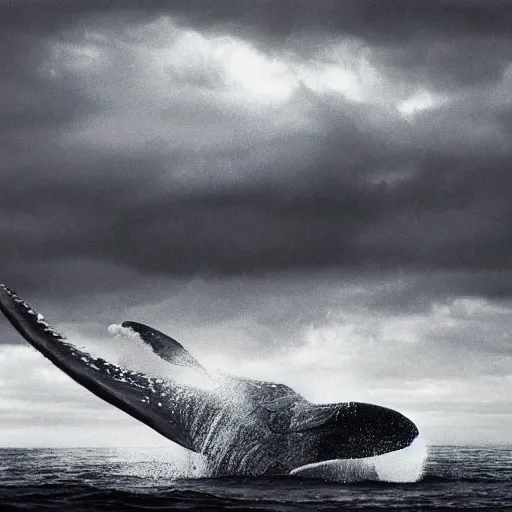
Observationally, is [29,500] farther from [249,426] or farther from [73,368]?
[249,426]

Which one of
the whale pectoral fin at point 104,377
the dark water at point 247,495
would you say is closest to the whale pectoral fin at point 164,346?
the whale pectoral fin at point 104,377

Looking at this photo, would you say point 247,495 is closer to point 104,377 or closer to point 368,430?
point 368,430

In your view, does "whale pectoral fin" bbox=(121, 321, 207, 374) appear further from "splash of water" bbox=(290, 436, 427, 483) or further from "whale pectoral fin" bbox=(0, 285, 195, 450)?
"splash of water" bbox=(290, 436, 427, 483)

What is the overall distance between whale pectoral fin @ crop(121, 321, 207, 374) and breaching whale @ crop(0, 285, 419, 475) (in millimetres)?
125

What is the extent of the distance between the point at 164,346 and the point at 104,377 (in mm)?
1545

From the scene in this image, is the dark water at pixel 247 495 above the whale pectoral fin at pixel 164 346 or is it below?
below

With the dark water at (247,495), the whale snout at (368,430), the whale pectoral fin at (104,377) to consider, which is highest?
the whale pectoral fin at (104,377)

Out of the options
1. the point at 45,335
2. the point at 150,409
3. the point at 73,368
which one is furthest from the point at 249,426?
the point at 45,335

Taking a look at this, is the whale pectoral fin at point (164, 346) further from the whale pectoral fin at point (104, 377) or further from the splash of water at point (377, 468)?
the splash of water at point (377, 468)

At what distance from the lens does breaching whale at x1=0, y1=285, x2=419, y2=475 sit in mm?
11672

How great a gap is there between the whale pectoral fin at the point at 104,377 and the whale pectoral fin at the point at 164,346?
2.83 feet

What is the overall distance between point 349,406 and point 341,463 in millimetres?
2604

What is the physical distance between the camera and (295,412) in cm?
1239

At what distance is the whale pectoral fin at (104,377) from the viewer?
42.1ft
